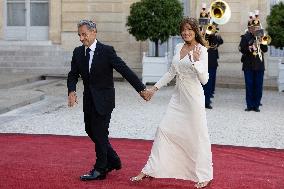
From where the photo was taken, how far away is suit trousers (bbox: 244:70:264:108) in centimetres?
1270

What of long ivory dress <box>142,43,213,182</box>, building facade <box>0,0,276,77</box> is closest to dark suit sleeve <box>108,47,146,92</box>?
long ivory dress <box>142,43,213,182</box>

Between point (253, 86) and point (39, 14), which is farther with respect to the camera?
point (39, 14)

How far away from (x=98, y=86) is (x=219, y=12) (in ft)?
27.9

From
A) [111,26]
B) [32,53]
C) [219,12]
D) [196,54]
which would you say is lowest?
[32,53]

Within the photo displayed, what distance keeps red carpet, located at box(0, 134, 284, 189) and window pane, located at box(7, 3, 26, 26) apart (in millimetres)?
11332

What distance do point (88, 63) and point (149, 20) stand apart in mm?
10430

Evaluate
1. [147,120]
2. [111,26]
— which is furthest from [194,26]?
[111,26]

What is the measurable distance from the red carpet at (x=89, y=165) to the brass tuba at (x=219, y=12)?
5.97m

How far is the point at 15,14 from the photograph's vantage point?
2016 centimetres

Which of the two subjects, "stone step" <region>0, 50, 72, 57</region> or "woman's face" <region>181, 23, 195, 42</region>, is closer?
"woman's face" <region>181, 23, 195, 42</region>

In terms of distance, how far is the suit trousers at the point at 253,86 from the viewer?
41.7 ft

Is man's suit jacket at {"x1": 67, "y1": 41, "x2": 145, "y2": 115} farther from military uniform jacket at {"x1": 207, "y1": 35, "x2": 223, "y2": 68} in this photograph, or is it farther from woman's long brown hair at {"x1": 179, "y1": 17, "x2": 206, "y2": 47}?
military uniform jacket at {"x1": 207, "y1": 35, "x2": 223, "y2": 68}

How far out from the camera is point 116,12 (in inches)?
770

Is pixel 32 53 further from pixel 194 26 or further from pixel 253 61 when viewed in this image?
pixel 194 26
